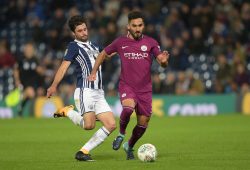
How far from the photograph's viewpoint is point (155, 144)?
13.5m

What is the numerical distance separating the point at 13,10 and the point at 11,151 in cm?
1464

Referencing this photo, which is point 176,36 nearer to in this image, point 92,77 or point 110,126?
point 110,126

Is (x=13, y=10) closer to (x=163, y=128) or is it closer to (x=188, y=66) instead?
(x=188, y=66)

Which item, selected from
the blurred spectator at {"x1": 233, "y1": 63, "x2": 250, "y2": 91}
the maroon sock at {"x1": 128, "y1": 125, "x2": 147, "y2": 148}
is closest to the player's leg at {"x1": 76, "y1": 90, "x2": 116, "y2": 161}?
the maroon sock at {"x1": 128, "y1": 125, "x2": 147, "y2": 148}

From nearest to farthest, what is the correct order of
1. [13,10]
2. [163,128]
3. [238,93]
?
1. [163,128]
2. [238,93]
3. [13,10]

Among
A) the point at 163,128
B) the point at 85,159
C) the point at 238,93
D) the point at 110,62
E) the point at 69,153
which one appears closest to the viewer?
the point at 85,159

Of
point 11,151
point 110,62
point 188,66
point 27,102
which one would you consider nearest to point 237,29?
point 188,66

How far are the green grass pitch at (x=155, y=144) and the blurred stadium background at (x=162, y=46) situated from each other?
214 centimetres

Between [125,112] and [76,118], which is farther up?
[125,112]

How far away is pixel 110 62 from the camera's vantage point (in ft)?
80.0

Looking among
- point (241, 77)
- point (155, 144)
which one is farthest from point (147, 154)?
point (241, 77)

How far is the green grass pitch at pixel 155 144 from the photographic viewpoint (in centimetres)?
1007

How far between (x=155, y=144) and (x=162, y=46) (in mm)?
10894

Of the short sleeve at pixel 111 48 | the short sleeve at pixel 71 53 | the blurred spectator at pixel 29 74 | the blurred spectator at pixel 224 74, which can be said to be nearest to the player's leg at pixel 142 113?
the short sleeve at pixel 111 48
